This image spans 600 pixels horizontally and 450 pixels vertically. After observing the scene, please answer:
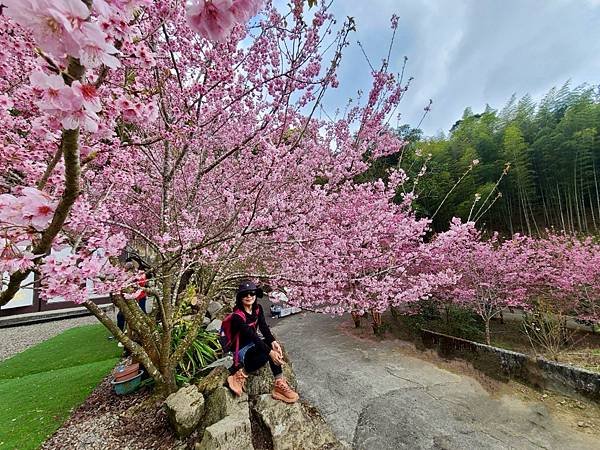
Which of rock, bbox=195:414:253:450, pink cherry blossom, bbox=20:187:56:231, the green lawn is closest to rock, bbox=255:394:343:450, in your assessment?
rock, bbox=195:414:253:450

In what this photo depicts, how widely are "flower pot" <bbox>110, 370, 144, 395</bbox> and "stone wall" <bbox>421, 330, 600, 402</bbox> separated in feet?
18.1

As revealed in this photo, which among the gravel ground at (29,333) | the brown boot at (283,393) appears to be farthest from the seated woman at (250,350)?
the gravel ground at (29,333)

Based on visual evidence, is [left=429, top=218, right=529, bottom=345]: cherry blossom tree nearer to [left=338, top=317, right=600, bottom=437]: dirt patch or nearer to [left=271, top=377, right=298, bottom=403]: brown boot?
[left=338, top=317, right=600, bottom=437]: dirt patch

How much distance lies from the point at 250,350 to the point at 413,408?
93.0 inches

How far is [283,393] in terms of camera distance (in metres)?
3.02

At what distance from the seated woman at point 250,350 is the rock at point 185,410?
0.42 metres

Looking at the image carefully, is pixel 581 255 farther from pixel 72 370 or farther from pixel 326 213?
pixel 72 370

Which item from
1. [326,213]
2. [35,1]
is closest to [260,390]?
[326,213]

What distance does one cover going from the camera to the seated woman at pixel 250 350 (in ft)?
9.96

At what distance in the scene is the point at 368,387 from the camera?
4.20 meters

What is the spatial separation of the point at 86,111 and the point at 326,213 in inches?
171

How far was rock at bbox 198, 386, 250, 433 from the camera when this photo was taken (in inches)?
112

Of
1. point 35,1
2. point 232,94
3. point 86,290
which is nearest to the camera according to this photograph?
point 35,1

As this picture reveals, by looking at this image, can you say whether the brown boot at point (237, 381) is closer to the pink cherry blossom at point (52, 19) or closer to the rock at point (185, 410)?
the rock at point (185, 410)
